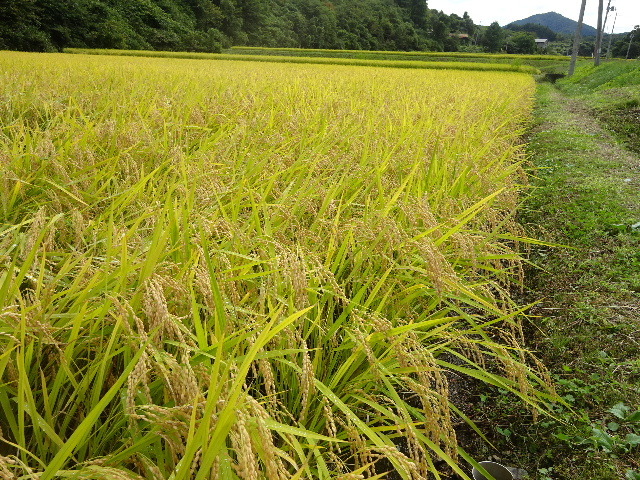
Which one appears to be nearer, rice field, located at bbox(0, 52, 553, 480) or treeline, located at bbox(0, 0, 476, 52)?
rice field, located at bbox(0, 52, 553, 480)

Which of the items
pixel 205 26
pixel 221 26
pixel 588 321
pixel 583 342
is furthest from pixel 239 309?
pixel 221 26

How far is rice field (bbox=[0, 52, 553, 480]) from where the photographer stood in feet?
2.73

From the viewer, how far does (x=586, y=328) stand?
84.8 inches

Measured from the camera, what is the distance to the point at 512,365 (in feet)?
4.02

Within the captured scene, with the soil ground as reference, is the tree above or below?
above

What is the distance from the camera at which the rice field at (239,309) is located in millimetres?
831

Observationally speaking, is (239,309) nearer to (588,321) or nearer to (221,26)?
(588,321)

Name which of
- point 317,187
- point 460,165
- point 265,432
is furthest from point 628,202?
point 265,432

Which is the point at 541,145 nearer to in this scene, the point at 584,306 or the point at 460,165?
the point at 460,165

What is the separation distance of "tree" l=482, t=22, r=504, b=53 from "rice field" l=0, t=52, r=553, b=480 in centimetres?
8115

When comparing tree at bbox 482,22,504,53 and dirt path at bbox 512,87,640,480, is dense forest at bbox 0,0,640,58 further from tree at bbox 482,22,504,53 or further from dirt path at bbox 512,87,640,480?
dirt path at bbox 512,87,640,480

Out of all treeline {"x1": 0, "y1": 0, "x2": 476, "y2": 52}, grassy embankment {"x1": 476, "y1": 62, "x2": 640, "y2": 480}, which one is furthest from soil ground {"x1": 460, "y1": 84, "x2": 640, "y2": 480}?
treeline {"x1": 0, "y1": 0, "x2": 476, "y2": 52}

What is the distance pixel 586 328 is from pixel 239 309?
177cm

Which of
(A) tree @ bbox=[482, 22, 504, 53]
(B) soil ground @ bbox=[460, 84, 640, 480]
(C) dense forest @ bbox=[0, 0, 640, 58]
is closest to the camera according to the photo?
(B) soil ground @ bbox=[460, 84, 640, 480]
